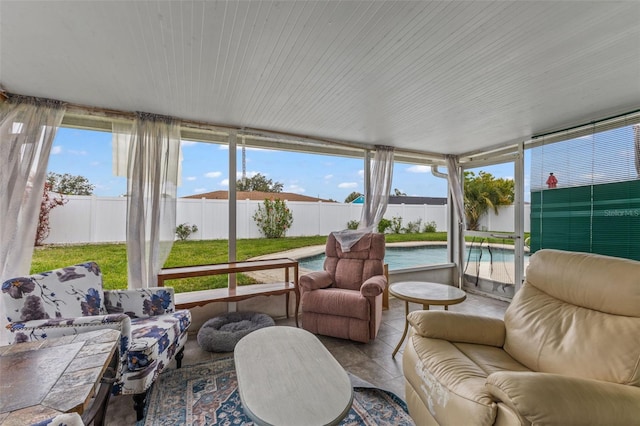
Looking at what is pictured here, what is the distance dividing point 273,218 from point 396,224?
2.05m

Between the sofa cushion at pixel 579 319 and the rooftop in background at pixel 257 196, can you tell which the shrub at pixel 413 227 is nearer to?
the rooftop in background at pixel 257 196

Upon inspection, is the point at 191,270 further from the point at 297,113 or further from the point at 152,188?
the point at 297,113

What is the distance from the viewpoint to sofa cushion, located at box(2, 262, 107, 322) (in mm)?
1627

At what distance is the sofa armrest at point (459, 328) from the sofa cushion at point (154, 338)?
5.53 ft

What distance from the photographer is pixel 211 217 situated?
337 cm

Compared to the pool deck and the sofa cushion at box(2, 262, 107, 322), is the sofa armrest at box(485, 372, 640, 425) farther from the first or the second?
the pool deck

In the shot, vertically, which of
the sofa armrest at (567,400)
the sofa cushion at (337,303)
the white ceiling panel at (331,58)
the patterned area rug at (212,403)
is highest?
the white ceiling panel at (331,58)

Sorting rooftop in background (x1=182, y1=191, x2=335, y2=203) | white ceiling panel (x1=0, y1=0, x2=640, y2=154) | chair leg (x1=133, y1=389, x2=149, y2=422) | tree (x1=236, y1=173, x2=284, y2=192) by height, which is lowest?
chair leg (x1=133, y1=389, x2=149, y2=422)

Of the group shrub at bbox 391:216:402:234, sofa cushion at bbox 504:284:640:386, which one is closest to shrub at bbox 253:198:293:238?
shrub at bbox 391:216:402:234

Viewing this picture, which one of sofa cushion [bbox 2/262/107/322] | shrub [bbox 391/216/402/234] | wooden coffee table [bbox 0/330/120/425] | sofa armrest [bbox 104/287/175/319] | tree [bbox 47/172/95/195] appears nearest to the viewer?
wooden coffee table [bbox 0/330/120/425]

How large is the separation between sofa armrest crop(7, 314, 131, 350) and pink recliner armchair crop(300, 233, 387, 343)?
1.61m

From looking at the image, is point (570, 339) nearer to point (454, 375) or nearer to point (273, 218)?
point (454, 375)

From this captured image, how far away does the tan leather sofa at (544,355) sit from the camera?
97 centimetres

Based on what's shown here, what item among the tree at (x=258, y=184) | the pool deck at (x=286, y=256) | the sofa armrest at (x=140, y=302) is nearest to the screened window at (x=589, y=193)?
the pool deck at (x=286, y=256)
